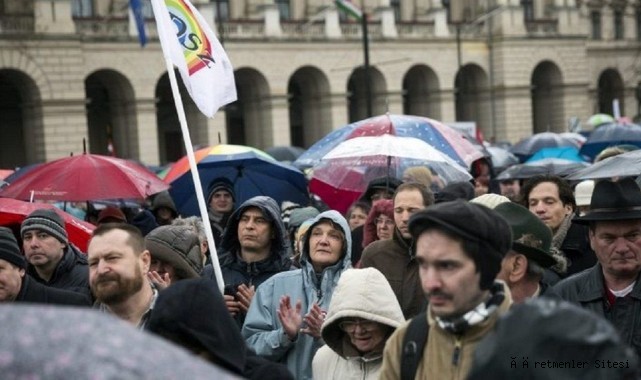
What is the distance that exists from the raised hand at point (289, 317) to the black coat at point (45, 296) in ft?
3.91

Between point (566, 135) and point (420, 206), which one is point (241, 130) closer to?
point (566, 135)

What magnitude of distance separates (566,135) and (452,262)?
19067 millimetres

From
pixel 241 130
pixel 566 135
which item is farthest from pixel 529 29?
pixel 566 135

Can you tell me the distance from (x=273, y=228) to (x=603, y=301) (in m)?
2.41

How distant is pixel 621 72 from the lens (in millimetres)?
59656

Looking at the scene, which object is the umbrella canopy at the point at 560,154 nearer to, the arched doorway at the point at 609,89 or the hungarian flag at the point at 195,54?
the hungarian flag at the point at 195,54

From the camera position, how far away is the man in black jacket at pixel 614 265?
4.81 meters

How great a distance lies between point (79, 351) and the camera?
5.01 feet

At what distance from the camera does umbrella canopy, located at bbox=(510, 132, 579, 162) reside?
20297 mm

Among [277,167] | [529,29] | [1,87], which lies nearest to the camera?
[277,167]

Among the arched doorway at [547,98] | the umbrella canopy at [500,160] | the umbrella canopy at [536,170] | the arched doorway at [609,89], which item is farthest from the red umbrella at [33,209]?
the arched doorway at [609,89]

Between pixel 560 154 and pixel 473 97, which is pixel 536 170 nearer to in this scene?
pixel 560 154

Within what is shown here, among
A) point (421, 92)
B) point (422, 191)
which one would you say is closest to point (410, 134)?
point (422, 191)

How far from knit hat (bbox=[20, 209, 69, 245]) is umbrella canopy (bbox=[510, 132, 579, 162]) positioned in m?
14.3
